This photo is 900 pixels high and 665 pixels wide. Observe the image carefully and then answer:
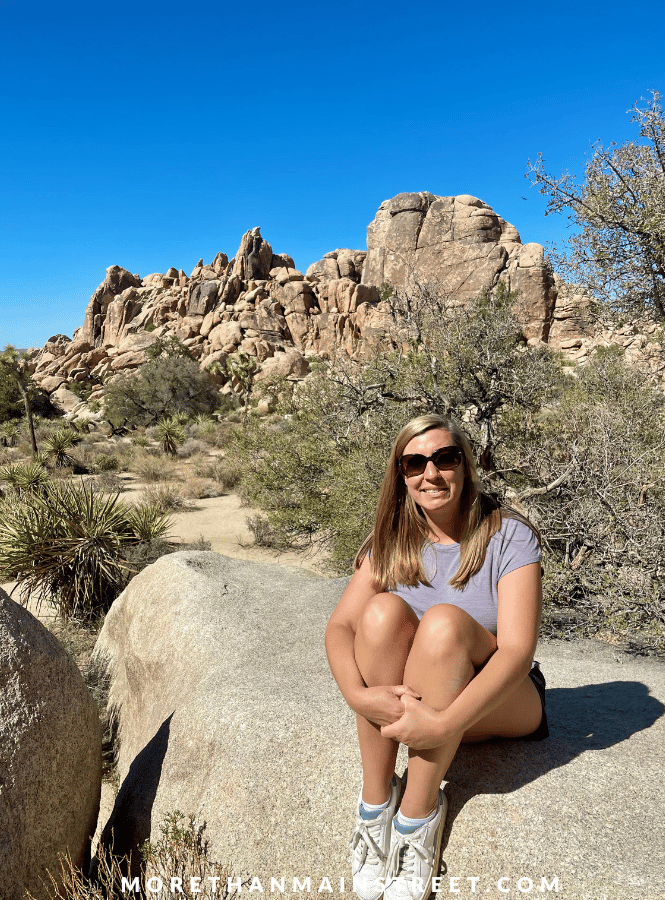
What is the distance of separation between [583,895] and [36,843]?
213 centimetres

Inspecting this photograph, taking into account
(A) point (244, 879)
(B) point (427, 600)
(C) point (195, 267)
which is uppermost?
(C) point (195, 267)

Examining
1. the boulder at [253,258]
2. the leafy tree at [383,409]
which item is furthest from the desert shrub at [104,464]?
the boulder at [253,258]

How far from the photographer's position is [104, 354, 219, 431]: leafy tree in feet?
95.2

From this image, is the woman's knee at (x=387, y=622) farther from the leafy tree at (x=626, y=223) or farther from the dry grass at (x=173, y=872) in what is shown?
the leafy tree at (x=626, y=223)

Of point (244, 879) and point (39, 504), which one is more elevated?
point (39, 504)

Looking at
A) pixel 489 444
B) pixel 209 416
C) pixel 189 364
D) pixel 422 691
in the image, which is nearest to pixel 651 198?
pixel 489 444

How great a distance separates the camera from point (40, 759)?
2.45 m

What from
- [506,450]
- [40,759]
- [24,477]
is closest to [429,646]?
[40,759]

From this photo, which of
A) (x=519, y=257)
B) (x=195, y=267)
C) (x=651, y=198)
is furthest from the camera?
(x=195, y=267)

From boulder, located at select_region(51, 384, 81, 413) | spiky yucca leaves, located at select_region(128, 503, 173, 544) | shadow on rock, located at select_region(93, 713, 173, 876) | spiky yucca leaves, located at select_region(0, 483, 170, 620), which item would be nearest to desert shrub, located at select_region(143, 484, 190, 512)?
spiky yucca leaves, located at select_region(128, 503, 173, 544)

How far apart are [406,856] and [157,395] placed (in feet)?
97.6

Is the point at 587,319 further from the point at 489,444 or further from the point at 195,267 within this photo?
the point at 195,267

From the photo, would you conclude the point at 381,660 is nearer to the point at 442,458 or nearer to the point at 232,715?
the point at 442,458

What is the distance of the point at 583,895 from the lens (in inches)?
69.4
